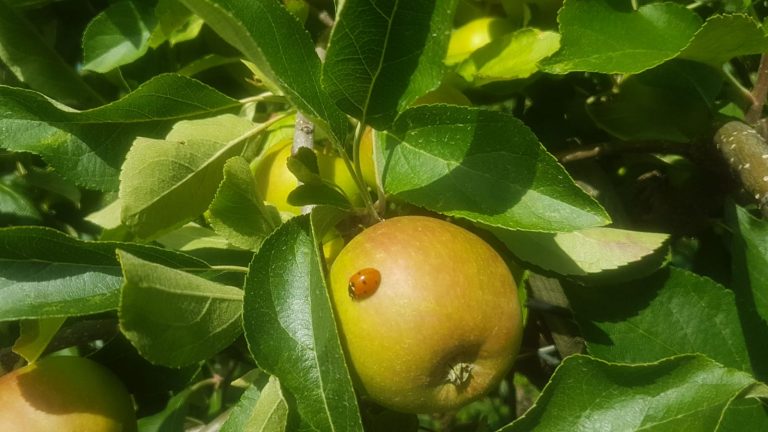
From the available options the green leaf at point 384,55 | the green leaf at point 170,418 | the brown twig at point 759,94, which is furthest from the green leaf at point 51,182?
the brown twig at point 759,94

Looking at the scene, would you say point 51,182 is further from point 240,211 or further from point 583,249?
point 583,249

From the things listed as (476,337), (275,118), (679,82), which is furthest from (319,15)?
(476,337)

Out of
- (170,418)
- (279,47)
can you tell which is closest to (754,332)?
(279,47)

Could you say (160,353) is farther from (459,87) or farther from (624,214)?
(624,214)

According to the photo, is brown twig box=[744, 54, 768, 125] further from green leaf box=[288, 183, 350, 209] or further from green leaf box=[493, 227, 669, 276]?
green leaf box=[288, 183, 350, 209]

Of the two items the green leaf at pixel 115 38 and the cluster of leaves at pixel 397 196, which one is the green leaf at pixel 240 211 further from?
the green leaf at pixel 115 38

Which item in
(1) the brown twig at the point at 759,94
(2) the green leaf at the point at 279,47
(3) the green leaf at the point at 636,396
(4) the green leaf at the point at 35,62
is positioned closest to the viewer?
(2) the green leaf at the point at 279,47
